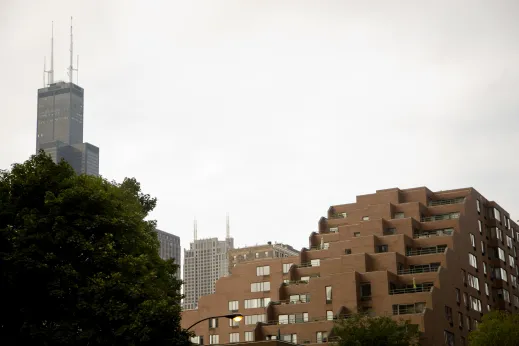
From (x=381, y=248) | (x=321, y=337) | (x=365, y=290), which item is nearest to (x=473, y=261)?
(x=381, y=248)

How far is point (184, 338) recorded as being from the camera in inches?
2376

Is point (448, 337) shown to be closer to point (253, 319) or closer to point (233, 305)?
point (253, 319)

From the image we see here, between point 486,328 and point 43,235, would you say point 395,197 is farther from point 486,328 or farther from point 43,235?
point 43,235

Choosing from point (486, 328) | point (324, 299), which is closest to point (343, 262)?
point (324, 299)

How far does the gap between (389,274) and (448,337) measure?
10887mm

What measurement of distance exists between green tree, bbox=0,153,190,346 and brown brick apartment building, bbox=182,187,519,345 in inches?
2076

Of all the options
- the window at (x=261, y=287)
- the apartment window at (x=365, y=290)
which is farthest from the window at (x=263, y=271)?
the apartment window at (x=365, y=290)

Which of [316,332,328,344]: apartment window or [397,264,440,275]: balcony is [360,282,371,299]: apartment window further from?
[316,332,328,344]: apartment window

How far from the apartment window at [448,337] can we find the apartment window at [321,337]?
15115 millimetres

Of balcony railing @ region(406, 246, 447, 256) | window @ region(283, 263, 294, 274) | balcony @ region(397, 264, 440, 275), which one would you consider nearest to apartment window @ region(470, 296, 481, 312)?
balcony railing @ region(406, 246, 447, 256)

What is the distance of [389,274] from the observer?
118875 mm

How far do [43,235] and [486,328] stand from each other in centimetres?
6170

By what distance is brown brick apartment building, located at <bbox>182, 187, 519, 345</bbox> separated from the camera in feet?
386

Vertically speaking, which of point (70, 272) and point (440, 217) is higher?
point (440, 217)
